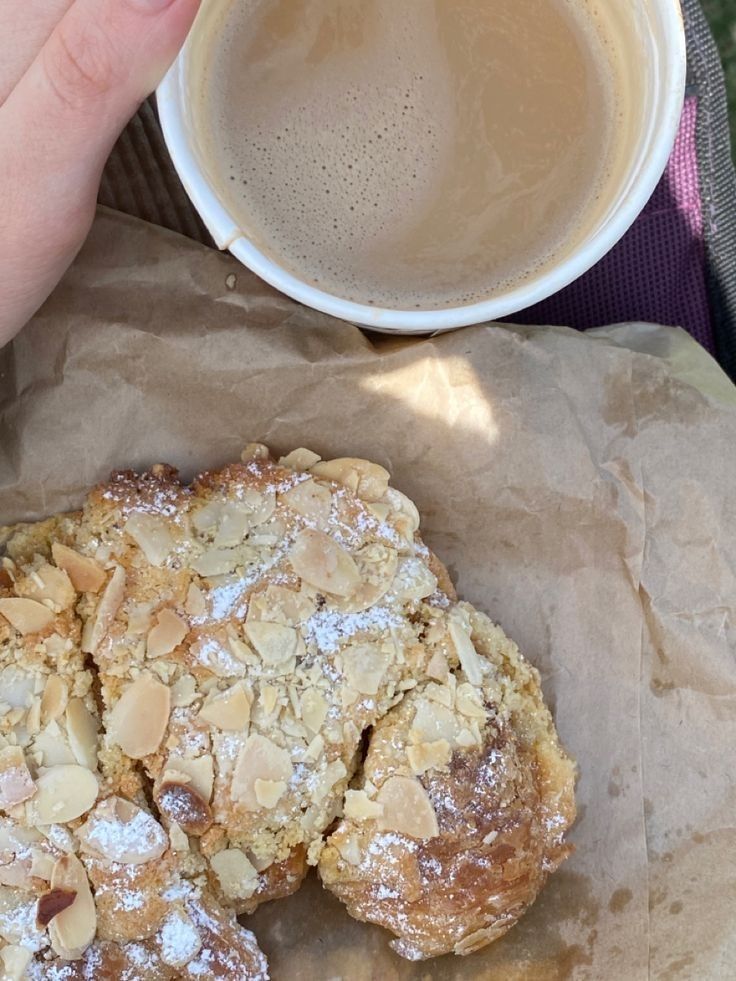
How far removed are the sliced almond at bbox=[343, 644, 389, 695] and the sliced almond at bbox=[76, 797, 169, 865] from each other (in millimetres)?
326

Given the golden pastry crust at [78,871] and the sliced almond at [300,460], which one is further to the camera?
the sliced almond at [300,460]

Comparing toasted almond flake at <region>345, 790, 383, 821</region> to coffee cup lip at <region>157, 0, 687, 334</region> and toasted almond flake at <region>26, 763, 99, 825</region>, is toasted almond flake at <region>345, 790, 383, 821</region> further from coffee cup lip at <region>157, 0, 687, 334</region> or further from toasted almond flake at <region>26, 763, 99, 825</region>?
coffee cup lip at <region>157, 0, 687, 334</region>

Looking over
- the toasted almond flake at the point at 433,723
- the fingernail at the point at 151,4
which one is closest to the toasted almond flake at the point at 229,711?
the toasted almond flake at the point at 433,723

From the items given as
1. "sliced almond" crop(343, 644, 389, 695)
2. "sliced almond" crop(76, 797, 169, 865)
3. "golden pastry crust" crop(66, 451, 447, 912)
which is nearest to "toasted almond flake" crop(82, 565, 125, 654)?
"golden pastry crust" crop(66, 451, 447, 912)

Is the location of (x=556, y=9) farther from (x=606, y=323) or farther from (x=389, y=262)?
(x=606, y=323)

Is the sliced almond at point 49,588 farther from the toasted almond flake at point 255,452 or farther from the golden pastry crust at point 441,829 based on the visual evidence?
the golden pastry crust at point 441,829

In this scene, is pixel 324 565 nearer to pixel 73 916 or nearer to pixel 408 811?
pixel 408 811

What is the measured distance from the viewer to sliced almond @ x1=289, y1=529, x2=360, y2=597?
1373 millimetres

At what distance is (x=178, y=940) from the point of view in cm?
126

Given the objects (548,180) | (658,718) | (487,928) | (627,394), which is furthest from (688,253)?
(487,928)

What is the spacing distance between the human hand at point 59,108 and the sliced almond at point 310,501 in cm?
47

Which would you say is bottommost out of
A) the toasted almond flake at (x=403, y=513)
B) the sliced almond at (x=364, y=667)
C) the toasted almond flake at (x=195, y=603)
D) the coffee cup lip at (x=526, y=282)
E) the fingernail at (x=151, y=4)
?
the sliced almond at (x=364, y=667)

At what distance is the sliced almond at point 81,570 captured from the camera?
1.38 m

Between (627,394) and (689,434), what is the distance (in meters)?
0.12
